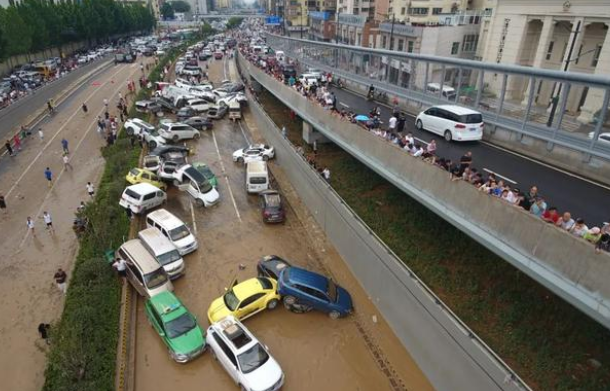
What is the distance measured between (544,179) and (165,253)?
15.6 m

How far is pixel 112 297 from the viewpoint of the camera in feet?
50.4

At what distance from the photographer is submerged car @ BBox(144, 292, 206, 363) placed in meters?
13.2

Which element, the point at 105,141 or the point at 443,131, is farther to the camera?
the point at 105,141

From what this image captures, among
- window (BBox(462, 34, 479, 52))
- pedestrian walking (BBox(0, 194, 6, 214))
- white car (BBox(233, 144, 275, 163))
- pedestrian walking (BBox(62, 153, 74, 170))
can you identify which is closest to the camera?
pedestrian walking (BBox(0, 194, 6, 214))

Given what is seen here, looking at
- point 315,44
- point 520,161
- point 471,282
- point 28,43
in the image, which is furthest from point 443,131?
point 28,43

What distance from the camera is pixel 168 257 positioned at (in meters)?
17.2

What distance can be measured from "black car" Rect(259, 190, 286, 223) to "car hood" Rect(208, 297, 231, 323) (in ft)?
23.3

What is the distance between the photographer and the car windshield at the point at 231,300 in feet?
47.8

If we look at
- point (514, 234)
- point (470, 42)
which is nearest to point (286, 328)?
point (514, 234)

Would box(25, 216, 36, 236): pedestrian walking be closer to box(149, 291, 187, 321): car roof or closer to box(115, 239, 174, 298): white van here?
box(115, 239, 174, 298): white van

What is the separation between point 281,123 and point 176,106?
46.7 feet

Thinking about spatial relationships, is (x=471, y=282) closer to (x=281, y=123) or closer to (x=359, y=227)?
(x=359, y=227)

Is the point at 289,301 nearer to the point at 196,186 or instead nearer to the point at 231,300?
the point at 231,300

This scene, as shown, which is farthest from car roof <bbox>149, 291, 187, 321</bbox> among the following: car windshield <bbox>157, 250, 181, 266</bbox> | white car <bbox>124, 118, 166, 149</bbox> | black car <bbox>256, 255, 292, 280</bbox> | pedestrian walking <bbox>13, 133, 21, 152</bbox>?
pedestrian walking <bbox>13, 133, 21, 152</bbox>
